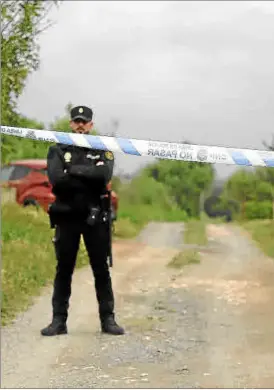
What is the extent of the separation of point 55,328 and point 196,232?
139 centimetres

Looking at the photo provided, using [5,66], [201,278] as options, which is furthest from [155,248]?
[5,66]

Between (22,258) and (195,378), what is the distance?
247cm

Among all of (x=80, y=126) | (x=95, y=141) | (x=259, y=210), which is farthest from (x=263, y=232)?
(x=80, y=126)

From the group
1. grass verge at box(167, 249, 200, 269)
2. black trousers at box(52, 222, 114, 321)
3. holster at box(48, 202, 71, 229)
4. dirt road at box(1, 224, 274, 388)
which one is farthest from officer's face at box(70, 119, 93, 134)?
grass verge at box(167, 249, 200, 269)

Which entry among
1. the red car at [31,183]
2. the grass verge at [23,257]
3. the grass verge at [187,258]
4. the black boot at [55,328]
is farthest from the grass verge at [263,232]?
the grass verge at [187,258]

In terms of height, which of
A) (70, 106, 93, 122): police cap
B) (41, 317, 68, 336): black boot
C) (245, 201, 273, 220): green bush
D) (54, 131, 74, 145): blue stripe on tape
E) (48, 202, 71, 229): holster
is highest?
(70, 106, 93, 122): police cap

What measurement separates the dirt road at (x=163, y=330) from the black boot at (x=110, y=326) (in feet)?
0.18

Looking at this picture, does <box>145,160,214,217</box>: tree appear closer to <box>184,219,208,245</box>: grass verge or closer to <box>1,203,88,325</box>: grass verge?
<box>184,219,208,245</box>: grass verge

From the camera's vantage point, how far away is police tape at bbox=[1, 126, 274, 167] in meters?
4.90

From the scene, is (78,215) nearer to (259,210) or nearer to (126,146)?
(126,146)

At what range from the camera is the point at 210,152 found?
4.95m

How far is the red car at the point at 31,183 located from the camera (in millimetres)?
5633

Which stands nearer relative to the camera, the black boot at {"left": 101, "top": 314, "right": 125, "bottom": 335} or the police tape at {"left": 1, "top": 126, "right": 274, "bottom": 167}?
the police tape at {"left": 1, "top": 126, "right": 274, "bottom": 167}

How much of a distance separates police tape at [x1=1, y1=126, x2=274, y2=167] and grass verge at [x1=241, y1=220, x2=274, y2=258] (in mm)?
540
